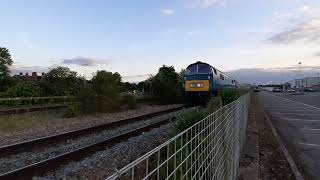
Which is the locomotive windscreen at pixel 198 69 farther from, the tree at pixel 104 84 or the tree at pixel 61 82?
the tree at pixel 61 82

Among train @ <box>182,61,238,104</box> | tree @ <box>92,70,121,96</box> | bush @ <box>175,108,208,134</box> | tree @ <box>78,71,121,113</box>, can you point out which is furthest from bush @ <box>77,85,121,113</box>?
bush @ <box>175,108,208,134</box>

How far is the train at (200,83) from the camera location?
2788cm

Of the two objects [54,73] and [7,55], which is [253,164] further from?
[7,55]

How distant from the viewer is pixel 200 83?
28.4m

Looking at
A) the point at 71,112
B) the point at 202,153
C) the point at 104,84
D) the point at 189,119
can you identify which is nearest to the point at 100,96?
the point at 104,84

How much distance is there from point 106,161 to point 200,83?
19195mm

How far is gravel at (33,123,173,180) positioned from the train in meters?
14.7

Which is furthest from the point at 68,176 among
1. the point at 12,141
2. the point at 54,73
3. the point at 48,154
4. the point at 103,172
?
the point at 54,73

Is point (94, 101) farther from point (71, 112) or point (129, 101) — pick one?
point (129, 101)

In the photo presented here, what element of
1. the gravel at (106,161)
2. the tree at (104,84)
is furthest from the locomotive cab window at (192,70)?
the gravel at (106,161)

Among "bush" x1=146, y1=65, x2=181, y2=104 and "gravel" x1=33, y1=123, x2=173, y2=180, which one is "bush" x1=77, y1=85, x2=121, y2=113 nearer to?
"bush" x1=146, y1=65, x2=181, y2=104

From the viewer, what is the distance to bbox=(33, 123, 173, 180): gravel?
8.32 meters

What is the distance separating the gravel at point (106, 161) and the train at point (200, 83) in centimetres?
1471

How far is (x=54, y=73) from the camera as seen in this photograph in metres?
46.6
